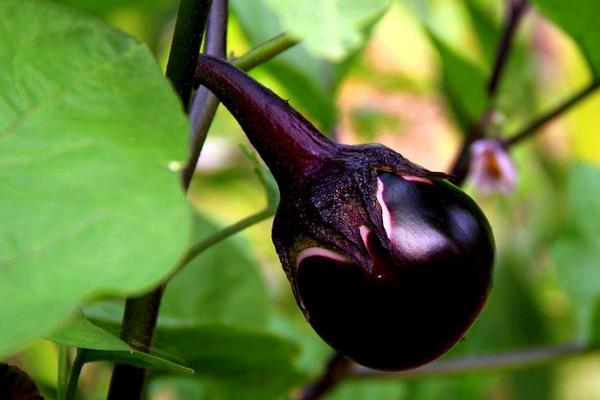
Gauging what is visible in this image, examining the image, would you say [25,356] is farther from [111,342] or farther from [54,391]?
[111,342]

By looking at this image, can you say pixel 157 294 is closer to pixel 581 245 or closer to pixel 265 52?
pixel 265 52

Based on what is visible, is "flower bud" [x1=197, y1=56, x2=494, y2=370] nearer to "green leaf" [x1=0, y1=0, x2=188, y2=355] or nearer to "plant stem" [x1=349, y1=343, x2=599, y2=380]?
"green leaf" [x1=0, y1=0, x2=188, y2=355]

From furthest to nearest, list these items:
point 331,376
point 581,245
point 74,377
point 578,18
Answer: point 581,245, point 331,376, point 578,18, point 74,377

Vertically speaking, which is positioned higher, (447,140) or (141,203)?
(141,203)

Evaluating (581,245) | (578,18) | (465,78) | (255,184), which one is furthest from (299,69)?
(255,184)

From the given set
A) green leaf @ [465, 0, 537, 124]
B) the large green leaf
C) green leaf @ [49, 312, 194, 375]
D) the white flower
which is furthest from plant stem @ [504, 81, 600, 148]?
green leaf @ [49, 312, 194, 375]

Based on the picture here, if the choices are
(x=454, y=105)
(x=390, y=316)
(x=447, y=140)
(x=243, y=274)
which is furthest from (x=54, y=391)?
(x=447, y=140)
